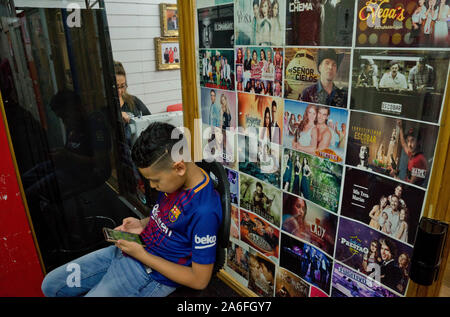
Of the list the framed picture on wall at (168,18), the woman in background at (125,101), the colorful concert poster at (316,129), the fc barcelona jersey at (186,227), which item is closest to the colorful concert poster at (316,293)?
the colorful concert poster at (316,129)

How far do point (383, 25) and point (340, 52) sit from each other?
19 cm

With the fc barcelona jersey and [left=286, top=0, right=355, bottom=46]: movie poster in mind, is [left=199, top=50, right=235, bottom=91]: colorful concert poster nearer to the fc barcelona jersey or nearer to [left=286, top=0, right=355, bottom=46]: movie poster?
[left=286, top=0, right=355, bottom=46]: movie poster

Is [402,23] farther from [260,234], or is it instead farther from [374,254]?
[260,234]

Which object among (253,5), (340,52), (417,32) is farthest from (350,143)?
(253,5)

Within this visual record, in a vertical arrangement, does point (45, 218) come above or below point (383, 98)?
below

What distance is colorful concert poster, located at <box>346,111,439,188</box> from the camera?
1.23 m

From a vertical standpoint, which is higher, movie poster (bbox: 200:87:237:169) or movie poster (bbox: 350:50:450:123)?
movie poster (bbox: 350:50:450:123)

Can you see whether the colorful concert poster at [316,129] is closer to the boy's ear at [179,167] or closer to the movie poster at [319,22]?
the movie poster at [319,22]

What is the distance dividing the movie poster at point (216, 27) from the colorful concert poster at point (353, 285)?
135cm

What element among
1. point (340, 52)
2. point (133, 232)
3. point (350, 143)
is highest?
point (340, 52)

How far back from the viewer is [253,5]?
1.69 m

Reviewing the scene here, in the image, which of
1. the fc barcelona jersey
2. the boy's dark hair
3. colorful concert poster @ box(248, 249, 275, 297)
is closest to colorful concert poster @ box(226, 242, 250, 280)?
colorful concert poster @ box(248, 249, 275, 297)

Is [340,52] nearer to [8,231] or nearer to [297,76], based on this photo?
[297,76]

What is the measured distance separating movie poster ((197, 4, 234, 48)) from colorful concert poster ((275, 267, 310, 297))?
4.54ft
